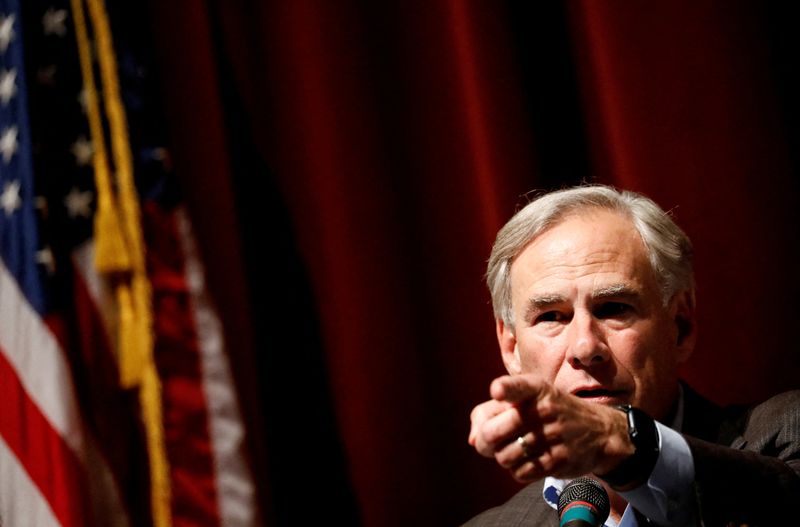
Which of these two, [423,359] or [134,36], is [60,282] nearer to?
[134,36]

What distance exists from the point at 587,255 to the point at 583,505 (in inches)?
24.8

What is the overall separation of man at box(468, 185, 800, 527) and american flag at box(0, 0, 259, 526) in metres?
0.64

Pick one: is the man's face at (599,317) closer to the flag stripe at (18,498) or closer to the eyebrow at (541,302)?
the eyebrow at (541,302)

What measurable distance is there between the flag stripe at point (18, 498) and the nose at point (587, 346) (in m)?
1.12

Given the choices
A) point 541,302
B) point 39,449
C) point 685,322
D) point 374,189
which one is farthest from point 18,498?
point 685,322

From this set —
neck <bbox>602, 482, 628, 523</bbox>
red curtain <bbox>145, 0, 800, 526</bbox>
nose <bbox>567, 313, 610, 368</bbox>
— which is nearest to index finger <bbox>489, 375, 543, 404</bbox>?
nose <bbox>567, 313, 610, 368</bbox>

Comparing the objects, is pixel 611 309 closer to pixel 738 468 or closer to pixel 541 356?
pixel 541 356

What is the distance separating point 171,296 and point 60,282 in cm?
23

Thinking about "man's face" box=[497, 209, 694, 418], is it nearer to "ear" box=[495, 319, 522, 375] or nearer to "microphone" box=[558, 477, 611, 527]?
"ear" box=[495, 319, 522, 375]

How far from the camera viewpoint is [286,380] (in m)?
2.28

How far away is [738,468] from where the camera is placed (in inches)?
48.4

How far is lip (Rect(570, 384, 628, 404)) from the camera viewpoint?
5.07 ft

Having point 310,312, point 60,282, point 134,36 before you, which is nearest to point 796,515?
point 310,312

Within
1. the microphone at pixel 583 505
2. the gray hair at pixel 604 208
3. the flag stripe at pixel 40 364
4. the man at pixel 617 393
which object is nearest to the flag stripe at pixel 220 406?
the flag stripe at pixel 40 364
